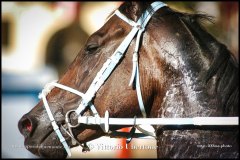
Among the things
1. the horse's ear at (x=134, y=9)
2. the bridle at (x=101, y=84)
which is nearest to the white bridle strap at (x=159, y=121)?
the bridle at (x=101, y=84)

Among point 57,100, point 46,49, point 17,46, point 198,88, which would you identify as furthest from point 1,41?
point 198,88

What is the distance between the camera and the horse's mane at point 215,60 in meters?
2.47

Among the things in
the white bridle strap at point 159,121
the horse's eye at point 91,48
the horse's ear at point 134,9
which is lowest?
the white bridle strap at point 159,121

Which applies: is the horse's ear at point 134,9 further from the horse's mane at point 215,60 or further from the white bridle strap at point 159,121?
the white bridle strap at point 159,121

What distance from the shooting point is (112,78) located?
262 centimetres

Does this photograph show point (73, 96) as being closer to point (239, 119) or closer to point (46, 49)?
point (239, 119)

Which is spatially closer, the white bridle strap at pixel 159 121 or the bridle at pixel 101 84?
the white bridle strap at pixel 159 121

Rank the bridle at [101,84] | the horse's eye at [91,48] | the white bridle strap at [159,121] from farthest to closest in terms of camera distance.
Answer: the horse's eye at [91,48] → the bridle at [101,84] → the white bridle strap at [159,121]

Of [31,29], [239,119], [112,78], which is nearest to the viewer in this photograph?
[239,119]

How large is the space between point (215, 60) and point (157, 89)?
0.36m

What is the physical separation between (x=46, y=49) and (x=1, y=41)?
0.77 metres

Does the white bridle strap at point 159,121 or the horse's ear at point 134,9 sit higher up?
the horse's ear at point 134,9

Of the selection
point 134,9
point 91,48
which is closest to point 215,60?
point 134,9

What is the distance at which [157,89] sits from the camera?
2592 millimetres
